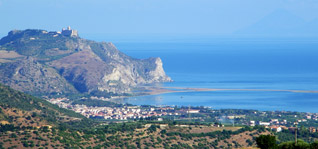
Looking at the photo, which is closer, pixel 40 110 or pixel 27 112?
pixel 27 112

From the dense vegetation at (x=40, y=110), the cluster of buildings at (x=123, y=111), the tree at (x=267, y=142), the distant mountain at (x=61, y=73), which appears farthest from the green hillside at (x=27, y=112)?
the distant mountain at (x=61, y=73)

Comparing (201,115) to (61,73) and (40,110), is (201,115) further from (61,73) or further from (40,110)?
(61,73)

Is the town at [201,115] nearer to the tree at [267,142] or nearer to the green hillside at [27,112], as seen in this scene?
the green hillside at [27,112]

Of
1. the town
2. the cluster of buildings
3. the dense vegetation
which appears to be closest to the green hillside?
the dense vegetation

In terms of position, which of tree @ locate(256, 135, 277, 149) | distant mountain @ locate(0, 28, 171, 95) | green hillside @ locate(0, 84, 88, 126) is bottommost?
tree @ locate(256, 135, 277, 149)

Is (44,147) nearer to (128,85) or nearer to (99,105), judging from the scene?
(99,105)

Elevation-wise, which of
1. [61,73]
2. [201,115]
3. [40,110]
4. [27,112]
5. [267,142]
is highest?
[61,73]

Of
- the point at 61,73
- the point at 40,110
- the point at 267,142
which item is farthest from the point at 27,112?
the point at 61,73

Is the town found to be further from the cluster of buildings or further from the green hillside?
the green hillside

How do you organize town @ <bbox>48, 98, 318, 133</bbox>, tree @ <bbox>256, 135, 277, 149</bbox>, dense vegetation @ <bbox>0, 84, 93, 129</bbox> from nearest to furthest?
tree @ <bbox>256, 135, 277, 149</bbox>
dense vegetation @ <bbox>0, 84, 93, 129</bbox>
town @ <bbox>48, 98, 318, 133</bbox>

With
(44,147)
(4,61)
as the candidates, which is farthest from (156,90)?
(44,147)

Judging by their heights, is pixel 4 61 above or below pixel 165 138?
above
